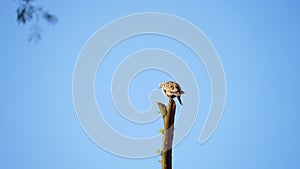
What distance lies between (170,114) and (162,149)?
Result: 3.11ft

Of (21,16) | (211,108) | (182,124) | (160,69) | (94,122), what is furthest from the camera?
(160,69)

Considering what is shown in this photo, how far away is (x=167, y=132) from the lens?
1084 centimetres

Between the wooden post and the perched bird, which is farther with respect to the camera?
the perched bird

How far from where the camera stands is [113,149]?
51.2ft

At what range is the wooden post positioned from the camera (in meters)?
10.7

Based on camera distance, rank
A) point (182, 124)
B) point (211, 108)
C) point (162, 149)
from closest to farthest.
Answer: point (162, 149)
point (182, 124)
point (211, 108)

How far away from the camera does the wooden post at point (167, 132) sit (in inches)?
422

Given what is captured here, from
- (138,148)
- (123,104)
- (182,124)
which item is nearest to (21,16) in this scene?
(182,124)

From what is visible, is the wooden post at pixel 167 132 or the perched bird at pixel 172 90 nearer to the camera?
the wooden post at pixel 167 132

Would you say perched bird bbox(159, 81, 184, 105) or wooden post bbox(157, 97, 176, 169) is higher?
perched bird bbox(159, 81, 184, 105)

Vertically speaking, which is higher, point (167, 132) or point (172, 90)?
point (172, 90)

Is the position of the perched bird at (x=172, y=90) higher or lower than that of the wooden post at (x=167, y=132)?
higher

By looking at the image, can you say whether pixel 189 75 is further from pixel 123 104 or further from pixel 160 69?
pixel 123 104

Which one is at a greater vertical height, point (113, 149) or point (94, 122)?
point (94, 122)
